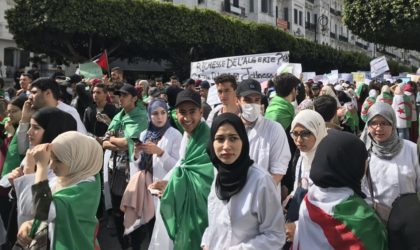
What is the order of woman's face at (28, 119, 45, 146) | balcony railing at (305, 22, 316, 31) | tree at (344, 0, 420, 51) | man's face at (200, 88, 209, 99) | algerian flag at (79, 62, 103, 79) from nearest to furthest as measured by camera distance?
1. woman's face at (28, 119, 45, 146)
2. man's face at (200, 88, 209, 99)
3. algerian flag at (79, 62, 103, 79)
4. tree at (344, 0, 420, 51)
5. balcony railing at (305, 22, 316, 31)

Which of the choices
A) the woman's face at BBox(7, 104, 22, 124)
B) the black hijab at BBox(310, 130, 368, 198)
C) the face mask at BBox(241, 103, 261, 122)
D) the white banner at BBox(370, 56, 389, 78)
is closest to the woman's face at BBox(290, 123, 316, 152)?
the face mask at BBox(241, 103, 261, 122)

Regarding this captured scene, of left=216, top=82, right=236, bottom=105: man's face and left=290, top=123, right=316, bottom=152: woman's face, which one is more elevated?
left=216, top=82, right=236, bottom=105: man's face

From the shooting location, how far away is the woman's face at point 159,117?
14.1 ft

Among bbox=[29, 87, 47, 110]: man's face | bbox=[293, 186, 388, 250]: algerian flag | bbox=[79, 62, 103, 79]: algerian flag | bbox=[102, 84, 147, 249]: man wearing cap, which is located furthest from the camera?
bbox=[79, 62, 103, 79]: algerian flag

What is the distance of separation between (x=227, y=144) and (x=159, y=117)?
178 cm

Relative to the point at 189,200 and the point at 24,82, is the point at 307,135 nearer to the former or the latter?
the point at 189,200

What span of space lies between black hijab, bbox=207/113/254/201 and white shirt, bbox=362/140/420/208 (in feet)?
3.60

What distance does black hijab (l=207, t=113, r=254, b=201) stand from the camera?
8.37 feet

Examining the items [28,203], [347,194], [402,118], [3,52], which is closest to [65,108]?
[28,203]

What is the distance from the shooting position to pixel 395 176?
10.6 feet

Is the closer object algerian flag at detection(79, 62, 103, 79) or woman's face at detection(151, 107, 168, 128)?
woman's face at detection(151, 107, 168, 128)

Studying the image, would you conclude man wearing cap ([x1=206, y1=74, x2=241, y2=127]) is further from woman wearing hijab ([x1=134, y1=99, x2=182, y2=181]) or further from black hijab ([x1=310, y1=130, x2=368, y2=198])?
black hijab ([x1=310, y1=130, x2=368, y2=198])

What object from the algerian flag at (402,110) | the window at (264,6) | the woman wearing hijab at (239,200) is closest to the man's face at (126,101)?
the woman wearing hijab at (239,200)

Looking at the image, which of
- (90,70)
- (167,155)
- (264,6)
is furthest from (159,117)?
(264,6)
